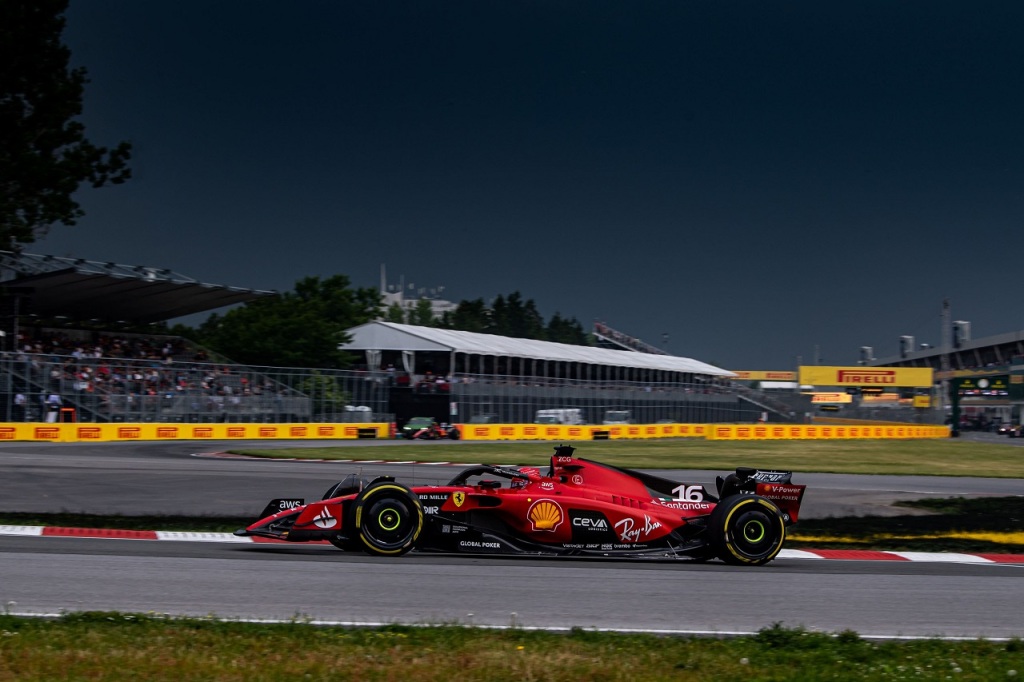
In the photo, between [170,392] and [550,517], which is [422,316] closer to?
[170,392]

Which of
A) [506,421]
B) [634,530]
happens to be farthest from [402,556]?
[506,421]

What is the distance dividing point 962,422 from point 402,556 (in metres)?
106

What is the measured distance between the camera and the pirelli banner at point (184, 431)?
112 feet

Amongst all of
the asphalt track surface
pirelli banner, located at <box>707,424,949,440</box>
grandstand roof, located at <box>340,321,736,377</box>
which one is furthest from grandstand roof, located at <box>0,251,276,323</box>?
Result: the asphalt track surface

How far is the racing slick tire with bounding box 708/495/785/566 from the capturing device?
10828 mm

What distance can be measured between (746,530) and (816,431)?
57.3 metres

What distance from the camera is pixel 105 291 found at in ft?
140

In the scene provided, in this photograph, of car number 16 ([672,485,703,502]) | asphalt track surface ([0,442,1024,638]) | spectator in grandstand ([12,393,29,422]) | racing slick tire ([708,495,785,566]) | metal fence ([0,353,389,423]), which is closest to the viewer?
asphalt track surface ([0,442,1024,638])

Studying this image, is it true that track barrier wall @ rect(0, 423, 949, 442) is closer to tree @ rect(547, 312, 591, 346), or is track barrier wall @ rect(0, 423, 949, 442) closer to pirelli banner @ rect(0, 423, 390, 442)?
pirelli banner @ rect(0, 423, 390, 442)

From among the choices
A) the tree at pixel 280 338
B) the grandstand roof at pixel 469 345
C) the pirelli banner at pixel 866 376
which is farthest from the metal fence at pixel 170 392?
the pirelli banner at pixel 866 376

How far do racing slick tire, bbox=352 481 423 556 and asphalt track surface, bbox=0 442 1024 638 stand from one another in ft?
0.57

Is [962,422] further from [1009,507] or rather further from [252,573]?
[252,573]

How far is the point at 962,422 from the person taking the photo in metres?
105

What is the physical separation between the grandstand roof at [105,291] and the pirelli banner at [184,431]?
7.00m
